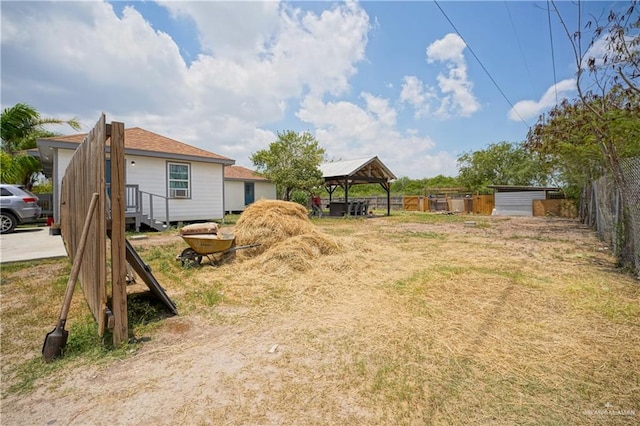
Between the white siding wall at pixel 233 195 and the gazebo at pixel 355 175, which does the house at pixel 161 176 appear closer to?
the gazebo at pixel 355 175

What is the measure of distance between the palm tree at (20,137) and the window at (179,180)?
Answer: 275 inches

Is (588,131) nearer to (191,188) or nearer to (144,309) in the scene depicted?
(144,309)

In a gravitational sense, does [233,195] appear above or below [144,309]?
above

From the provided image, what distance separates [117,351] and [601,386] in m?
3.87

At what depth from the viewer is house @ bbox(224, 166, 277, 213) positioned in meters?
23.3

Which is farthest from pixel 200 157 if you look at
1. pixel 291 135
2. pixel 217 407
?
pixel 217 407

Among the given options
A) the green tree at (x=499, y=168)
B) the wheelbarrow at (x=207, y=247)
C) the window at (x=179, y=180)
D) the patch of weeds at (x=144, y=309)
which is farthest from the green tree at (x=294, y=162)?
the green tree at (x=499, y=168)

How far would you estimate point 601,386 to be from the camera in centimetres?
209

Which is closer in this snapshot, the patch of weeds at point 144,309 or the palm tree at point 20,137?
the patch of weeds at point 144,309

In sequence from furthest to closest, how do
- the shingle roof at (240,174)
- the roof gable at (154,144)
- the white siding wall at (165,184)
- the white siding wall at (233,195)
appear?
the shingle roof at (240,174)
the white siding wall at (233,195)
the white siding wall at (165,184)
the roof gable at (154,144)

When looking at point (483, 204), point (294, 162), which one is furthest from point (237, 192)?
point (483, 204)

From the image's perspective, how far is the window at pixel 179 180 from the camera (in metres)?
12.7

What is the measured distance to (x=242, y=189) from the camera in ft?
79.5

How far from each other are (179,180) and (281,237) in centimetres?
873
